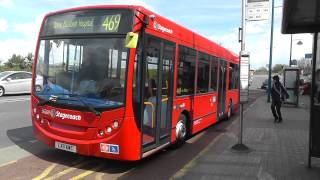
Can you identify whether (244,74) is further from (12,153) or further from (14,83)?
(14,83)

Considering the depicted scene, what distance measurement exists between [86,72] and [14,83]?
19.1 m

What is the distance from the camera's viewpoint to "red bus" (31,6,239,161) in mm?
6602

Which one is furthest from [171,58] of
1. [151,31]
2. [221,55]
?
[221,55]

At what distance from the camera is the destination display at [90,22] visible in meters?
6.75

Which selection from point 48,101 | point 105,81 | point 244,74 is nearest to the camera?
point 105,81

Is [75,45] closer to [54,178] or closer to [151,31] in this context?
[151,31]

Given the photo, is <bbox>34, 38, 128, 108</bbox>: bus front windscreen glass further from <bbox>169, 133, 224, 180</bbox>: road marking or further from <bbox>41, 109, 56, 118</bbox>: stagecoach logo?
<bbox>169, 133, 224, 180</bbox>: road marking

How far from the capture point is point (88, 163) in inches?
295

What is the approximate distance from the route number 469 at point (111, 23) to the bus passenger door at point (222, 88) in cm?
683

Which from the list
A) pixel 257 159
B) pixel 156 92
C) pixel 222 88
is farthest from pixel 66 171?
pixel 222 88

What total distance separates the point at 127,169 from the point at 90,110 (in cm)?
135

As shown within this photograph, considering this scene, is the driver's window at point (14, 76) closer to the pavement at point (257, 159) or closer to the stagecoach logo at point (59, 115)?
the pavement at point (257, 159)

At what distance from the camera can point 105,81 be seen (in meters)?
6.71

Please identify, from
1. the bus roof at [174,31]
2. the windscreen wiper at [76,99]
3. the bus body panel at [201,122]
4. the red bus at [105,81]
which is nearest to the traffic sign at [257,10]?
the bus roof at [174,31]
